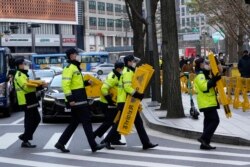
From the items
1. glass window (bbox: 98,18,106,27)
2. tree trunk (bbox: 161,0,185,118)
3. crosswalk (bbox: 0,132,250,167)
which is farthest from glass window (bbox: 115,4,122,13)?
crosswalk (bbox: 0,132,250,167)

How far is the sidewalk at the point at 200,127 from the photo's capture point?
11.9 metres

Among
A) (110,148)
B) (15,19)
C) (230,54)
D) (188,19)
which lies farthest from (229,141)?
(188,19)

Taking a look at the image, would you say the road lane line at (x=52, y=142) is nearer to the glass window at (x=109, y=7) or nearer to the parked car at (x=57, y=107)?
the parked car at (x=57, y=107)

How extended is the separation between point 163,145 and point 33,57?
5498 cm

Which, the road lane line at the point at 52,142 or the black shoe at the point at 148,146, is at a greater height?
the black shoe at the point at 148,146

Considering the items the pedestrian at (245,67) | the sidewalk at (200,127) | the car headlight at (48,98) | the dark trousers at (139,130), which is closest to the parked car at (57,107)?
the car headlight at (48,98)

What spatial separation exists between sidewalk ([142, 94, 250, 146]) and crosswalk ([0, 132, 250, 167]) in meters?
0.89

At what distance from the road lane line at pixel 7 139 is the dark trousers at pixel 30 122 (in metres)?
0.62

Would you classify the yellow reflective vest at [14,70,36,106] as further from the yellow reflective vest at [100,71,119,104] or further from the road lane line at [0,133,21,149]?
the yellow reflective vest at [100,71,119,104]

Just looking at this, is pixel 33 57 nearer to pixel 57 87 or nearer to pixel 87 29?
pixel 87 29

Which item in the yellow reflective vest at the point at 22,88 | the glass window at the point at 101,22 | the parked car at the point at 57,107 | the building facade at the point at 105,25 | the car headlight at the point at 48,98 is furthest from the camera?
the glass window at the point at 101,22

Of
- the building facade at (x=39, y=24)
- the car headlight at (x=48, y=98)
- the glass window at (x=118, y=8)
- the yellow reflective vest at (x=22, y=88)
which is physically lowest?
the car headlight at (x=48, y=98)

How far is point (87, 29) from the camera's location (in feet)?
334

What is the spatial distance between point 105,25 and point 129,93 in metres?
97.8
